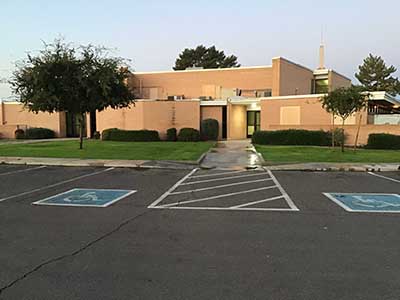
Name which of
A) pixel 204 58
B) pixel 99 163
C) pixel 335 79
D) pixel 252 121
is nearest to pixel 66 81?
pixel 99 163

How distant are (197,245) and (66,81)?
679 inches

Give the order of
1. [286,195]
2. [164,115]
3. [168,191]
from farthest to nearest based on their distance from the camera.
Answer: [164,115]
[168,191]
[286,195]

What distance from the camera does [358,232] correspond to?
637 cm

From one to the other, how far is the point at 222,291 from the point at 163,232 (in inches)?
97.0

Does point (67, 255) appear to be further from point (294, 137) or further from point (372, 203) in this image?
point (294, 137)

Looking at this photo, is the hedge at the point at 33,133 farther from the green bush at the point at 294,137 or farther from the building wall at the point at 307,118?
the green bush at the point at 294,137

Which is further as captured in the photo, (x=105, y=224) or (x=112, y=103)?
(x=112, y=103)

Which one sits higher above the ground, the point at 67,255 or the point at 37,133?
the point at 37,133

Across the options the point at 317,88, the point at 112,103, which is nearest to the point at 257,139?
the point at 112,103

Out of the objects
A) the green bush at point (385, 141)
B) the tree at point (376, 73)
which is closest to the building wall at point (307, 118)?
the green bush at point (385, 141)

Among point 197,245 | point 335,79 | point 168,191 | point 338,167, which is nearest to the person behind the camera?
point 197,245

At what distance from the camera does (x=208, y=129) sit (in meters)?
33.1

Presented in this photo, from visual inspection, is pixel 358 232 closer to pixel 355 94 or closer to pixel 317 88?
pixel 355 94

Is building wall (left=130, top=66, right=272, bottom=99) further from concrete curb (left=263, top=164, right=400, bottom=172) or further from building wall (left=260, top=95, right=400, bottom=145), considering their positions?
concrete curb (left=263, top=164, right=400, bottom=172)
